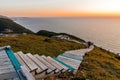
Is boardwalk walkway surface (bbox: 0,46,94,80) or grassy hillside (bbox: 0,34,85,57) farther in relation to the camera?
grassy hillside (bbox: 0,34,85,57)

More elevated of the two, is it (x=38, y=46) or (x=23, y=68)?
(x=23, y=68)

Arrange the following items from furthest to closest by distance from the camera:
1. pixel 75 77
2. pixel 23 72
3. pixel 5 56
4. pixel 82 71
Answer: pixel 82 71 < pixel 75 77 < pixel 5 56 < pixel 23 72

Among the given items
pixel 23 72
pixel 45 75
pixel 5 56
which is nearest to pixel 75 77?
pixel 45 75

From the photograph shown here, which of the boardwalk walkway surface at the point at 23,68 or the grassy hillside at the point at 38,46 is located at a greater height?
the boardwalk walkway surface at the point at 23,68

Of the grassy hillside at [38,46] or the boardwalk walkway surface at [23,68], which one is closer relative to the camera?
the boardwalk walkway surface at [23,68]

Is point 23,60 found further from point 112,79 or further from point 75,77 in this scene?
point 112,79

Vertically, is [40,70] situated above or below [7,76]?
below

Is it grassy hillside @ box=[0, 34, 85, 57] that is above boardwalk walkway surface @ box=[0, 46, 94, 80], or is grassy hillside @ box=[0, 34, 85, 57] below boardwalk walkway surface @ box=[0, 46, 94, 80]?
below

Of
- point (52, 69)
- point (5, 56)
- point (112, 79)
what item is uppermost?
point (5, 56)

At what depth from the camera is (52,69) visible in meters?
11.5

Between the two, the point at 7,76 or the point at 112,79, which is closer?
the point at 7,76

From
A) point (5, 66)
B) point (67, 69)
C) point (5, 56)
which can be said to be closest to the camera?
point (5, 66)

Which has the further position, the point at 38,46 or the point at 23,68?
the point at 38,46

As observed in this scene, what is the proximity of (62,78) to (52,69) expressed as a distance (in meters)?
0.80
